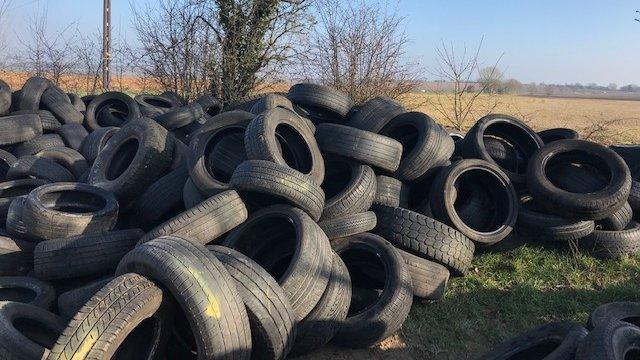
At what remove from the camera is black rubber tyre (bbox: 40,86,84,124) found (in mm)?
9211

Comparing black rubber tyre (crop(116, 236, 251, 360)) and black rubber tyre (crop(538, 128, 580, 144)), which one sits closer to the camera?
black rubber tyre (crop(116, 236, 251, 360))

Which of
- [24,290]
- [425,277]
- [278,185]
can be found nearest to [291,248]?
[278,185]

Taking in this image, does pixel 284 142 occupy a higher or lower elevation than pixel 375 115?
lower

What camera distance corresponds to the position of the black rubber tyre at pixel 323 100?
7730mm

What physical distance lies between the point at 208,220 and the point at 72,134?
206 inches

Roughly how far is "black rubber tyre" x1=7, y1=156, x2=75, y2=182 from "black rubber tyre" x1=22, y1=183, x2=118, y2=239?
1.36m

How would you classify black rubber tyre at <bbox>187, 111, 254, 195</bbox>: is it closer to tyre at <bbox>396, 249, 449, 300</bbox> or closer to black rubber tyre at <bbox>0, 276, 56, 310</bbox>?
black rubber tyre at <bbox>0, 276, 56, 310</bbox>

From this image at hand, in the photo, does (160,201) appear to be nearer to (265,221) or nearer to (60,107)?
(265,221)

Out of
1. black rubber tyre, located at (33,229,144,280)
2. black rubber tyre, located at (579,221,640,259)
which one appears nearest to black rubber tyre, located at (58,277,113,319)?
black rubber tyre, located at (33,229,144,280)

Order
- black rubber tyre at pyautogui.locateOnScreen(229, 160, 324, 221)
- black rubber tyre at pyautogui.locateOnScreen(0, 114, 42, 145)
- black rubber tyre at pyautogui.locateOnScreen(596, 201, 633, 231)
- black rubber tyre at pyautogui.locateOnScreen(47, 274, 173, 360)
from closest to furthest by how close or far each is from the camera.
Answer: black rubber tyre at pyautogui.locateOnScreen(47, 274, 173, 360)
black rubber tyre at pyautogui.locateOnScreen(229, 160, 324, 221)
black rubber tyre at pyautogui.locateOnScreen(596, 201, 633, 231)
black rubber tyre at pyautogui.locateOnScreen(0, 114, 42, 145)

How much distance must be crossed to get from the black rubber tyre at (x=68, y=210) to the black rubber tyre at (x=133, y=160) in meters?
0.25

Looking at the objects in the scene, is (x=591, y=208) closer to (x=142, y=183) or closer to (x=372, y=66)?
(x=142, y=183)

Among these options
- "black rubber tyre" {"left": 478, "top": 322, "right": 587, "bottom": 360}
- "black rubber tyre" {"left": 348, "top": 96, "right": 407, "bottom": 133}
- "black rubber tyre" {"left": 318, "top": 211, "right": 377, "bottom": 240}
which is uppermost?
"black rubber tyre" {"left": 348, "top": 96, "right": 407, "bottom": 133}

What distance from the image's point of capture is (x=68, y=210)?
5.74 metres
